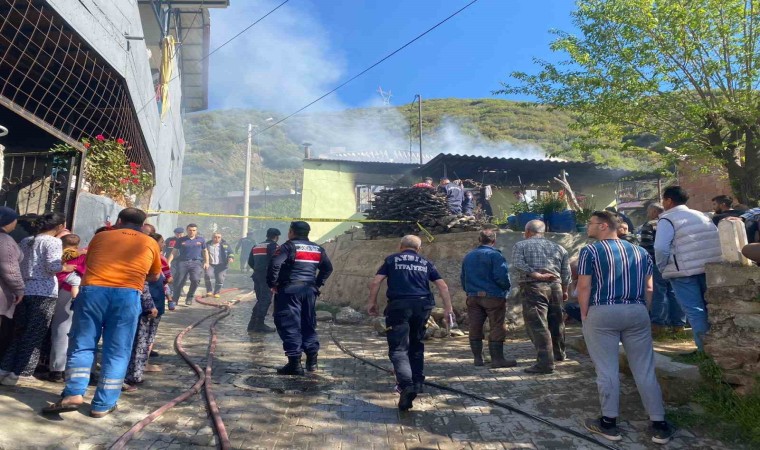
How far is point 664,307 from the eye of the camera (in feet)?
19.2

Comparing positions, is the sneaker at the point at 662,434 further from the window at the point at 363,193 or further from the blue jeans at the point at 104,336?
the window at the point at 363,193

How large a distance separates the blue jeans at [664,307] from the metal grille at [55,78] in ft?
25.2

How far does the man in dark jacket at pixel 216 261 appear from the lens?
42.1 ft

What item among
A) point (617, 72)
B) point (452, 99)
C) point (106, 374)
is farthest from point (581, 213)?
point (452, 99)

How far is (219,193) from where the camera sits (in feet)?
186

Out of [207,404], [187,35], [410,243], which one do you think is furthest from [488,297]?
[187,35]

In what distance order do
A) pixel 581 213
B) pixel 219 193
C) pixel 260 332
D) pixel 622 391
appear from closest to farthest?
pixel 622 391, pixel 260 332, pixel 581 213, pixel 219 193

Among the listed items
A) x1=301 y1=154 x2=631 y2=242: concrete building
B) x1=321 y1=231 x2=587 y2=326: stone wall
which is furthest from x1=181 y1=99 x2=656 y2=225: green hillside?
x1=321 y1=231 x2=587 y2=326: stone wall

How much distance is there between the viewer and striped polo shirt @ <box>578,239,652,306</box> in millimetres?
3609

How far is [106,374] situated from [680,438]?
4390 millimetres

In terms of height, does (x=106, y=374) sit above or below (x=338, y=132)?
below

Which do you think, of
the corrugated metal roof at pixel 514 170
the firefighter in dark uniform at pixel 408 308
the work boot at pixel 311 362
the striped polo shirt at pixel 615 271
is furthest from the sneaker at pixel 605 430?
the corrugated metal roof at pixel 514 170

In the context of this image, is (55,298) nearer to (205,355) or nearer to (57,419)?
(57,419)

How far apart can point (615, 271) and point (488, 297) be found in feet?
7.32
